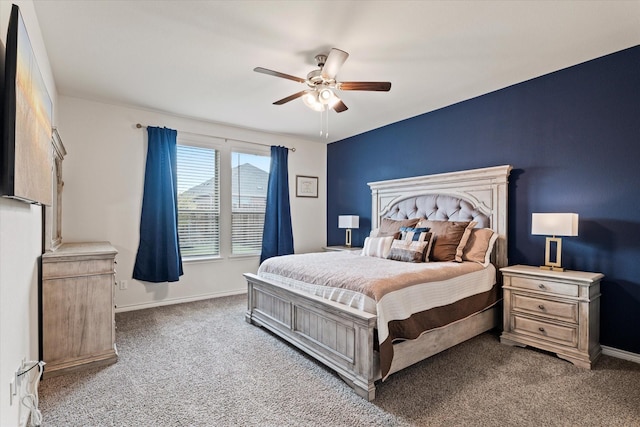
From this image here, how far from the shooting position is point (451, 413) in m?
2.00

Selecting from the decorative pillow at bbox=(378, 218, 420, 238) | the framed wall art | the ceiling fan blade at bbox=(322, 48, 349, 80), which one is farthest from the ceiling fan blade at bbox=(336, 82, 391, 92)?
the framed wall art

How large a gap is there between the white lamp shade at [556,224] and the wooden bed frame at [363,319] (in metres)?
0.53

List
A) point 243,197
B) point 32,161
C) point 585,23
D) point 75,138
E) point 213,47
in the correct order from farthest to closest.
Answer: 1. point 243,197
2. point 75,138
3. point 213,47
4. point 585,23
5. point 32,161

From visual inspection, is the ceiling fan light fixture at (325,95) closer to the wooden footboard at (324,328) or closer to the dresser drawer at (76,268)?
the wooden footboard at (324,328)

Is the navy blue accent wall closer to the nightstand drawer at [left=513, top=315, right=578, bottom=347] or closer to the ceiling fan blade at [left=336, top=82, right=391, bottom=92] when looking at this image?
the nightstand drawer at [left=513, top=315, right=578, bottom=347]

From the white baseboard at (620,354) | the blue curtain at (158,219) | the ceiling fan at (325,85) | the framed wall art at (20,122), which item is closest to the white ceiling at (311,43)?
the ceiling fan at (325,85)

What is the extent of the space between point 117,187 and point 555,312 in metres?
4.97

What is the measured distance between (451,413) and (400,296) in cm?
77

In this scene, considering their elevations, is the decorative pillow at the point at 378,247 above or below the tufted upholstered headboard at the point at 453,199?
below

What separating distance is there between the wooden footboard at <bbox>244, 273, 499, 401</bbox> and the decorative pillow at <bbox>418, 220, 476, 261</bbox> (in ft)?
2.14

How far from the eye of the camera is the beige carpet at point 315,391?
1963mm

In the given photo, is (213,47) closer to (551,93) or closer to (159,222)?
(159,222)

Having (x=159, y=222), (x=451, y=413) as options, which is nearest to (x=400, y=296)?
(x=451, y=413)

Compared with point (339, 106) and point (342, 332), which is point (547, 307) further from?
point (339, 106)
